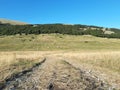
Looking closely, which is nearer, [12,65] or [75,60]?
[12,65]

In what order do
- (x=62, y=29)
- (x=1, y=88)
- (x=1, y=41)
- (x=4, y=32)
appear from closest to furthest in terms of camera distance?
(x=1, y=88) → (x=1, y=41) → (x=4, y=32) → (x=62, y=29)

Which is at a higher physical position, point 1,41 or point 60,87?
point 60,87

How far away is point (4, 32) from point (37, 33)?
51.3 feet

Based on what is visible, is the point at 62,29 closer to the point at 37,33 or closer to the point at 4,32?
the point at 37,33

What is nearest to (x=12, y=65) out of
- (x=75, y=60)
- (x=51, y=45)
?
(x=75, y=60)

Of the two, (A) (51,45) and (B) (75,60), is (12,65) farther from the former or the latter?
(A) (51,45)

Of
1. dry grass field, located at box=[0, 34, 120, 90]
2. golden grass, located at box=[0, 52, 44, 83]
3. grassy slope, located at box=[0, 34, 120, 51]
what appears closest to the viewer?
golden grass, located at box=[0, 52, 44, 83]

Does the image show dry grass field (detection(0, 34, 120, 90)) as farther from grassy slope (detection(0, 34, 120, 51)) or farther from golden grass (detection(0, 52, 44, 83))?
grassy slope (detection(0, 34, 120, 51))

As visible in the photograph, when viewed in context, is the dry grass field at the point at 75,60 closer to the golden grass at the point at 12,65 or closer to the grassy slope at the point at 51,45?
the golden grass at the point at 12,65

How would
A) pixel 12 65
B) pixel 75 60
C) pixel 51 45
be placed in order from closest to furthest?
pixel 12 65 < pixel 75 60 < pixel 51 45

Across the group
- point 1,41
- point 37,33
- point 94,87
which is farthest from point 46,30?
point 94,87

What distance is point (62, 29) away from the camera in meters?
149

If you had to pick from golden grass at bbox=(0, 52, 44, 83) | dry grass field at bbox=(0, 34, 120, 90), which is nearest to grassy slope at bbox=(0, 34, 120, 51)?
dry grass field at bbox=(0, 34, 120, 90)

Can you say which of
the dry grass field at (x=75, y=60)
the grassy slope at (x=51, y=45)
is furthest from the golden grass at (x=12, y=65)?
the grassy slope at (x=51, y=45)
